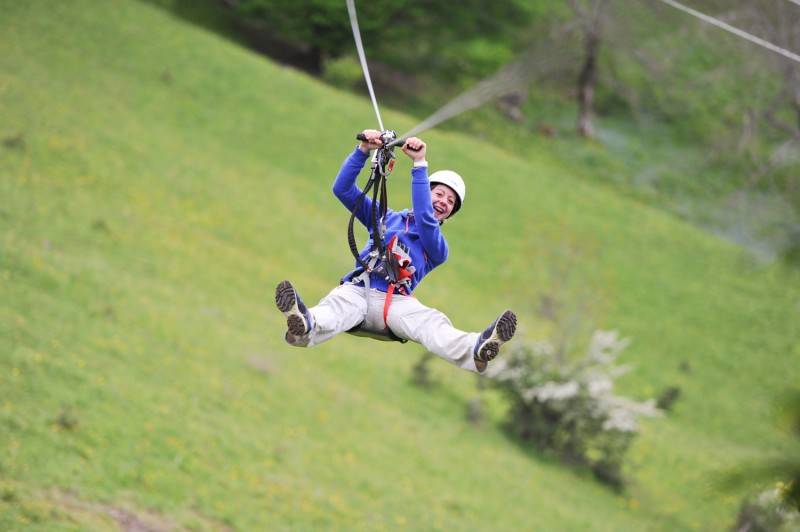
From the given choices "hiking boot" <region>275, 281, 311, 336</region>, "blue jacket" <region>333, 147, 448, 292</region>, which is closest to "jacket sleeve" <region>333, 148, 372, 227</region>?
"blue jacket" <region>333, 147, 448, 292</region>

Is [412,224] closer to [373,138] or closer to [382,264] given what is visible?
[382,264]

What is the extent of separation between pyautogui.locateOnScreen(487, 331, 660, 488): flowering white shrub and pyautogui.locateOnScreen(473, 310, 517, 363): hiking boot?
19.0 metres

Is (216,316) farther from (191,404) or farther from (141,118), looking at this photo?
(141,118)

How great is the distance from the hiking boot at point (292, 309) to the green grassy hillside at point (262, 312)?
3.19 metres

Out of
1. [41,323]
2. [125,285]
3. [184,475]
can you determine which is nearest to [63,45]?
[125,285]

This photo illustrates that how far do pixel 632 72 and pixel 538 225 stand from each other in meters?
22.7

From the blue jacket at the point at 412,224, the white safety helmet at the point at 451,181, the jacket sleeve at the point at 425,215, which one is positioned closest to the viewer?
the jacket sleeve at the point at 425,215

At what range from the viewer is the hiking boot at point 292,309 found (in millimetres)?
7113

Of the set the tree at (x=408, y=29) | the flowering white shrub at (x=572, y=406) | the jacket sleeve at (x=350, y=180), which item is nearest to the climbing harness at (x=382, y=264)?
the jacket sleeve at (x=350, y=180)

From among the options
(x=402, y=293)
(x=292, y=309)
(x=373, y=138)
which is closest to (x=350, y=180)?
(x=373, y=138)

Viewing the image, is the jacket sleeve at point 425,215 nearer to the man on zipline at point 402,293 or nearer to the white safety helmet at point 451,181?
the man on zipline at point 402,293

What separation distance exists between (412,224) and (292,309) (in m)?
1.61

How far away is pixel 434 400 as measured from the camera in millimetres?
27234

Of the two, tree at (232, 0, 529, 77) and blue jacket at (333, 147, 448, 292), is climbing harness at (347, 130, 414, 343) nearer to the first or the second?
blue jacket at (333, 147, 448, 292)
